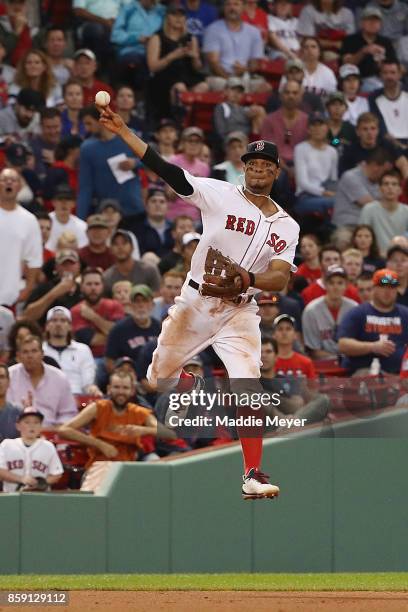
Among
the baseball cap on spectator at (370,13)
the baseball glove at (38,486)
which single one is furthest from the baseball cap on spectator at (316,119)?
the baseball glove at (38,486)

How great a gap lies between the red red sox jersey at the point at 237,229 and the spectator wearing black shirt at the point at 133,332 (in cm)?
385

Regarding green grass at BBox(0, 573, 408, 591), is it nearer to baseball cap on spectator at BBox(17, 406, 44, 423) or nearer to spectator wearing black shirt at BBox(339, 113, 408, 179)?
baseball cap on spectator at BBox(17, 406, 44, 423)

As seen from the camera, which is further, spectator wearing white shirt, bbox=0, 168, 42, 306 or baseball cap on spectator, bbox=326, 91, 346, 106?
baseball cap on spectator, bbox=326, 91, 346, 106

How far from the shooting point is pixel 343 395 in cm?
1224

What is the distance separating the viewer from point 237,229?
927cm

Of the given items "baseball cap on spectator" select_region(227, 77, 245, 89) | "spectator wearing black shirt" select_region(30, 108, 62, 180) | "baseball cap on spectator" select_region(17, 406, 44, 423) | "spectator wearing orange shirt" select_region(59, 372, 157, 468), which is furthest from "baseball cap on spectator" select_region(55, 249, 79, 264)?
"baseball cap on spectator" select_region(227, 77, 245, 89)

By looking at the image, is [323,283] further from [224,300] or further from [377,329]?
[224,300]

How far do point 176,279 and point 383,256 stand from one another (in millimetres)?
2677

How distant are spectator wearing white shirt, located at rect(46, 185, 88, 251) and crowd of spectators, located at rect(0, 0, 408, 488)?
2 cm

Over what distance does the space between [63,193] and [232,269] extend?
597 cm

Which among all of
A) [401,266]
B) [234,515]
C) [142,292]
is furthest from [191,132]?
[234,515]

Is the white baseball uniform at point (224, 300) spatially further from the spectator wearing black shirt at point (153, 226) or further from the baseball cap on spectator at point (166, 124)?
the baseball cap on spectator at point (166, 124)

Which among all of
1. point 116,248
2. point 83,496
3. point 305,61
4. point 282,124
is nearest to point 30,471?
point 83,496

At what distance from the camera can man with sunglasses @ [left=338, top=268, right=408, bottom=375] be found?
1308 cm
